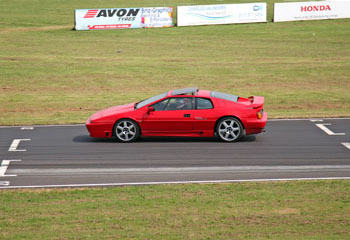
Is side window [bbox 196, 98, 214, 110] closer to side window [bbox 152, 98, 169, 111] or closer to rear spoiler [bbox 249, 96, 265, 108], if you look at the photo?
side window [bbox 152, 98, 169, 111]

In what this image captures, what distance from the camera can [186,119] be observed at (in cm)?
1661

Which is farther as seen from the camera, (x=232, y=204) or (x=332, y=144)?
(x=332, y=144)

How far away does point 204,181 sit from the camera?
13078mm

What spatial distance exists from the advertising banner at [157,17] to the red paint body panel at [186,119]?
30.8 m

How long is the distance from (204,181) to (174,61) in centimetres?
2159

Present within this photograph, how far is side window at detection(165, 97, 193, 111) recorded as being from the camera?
54.8 feet

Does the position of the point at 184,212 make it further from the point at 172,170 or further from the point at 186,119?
the point at 186,119

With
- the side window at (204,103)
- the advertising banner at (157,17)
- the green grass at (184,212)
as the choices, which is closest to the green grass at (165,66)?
the advertising banner at (157,17)

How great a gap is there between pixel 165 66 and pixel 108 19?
603 inches

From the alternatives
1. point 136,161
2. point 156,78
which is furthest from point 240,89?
point 136,161

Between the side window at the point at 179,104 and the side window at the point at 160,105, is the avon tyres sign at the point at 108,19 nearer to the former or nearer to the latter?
the side window at the point at 160,105

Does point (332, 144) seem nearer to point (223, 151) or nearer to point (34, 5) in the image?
point (223, 151)

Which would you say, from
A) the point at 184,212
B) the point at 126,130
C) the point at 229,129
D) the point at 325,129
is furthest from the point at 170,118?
the point at 184,212

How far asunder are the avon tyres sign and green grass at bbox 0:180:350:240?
35.2 m
